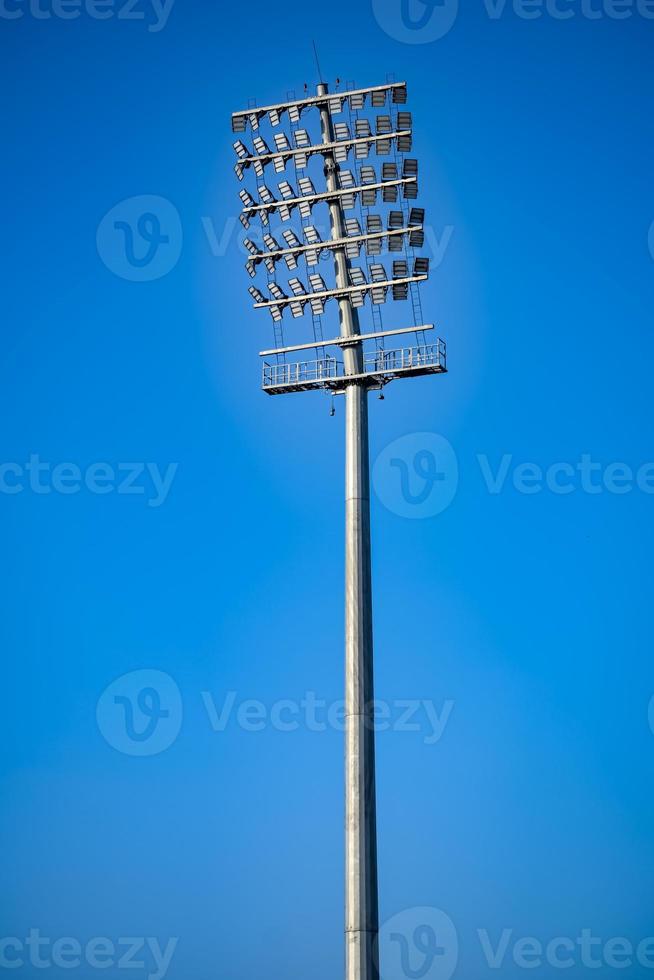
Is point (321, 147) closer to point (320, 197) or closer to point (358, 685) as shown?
point (320, 197)

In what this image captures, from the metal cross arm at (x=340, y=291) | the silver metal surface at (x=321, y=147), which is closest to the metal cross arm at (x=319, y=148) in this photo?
the silver metal surface at (x=321, y=147)

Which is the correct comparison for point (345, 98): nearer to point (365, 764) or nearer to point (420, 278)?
point (420, 278)

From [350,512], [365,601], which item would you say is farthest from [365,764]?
[350,512]

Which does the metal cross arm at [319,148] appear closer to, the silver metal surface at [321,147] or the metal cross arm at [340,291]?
the silver metal surface at [321,147]

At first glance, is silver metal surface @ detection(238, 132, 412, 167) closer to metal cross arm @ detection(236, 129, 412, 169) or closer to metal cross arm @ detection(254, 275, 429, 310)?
metal cross arm @ detection(236, 129, 412, 169)

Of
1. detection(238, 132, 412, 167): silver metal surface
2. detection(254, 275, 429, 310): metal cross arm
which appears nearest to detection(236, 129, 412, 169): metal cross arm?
detection(238, 132, 412, 167): silver metal surface

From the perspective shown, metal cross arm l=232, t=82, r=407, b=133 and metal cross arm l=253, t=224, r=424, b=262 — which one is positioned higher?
metal cross arm l=232, t=82, r=407, b=133

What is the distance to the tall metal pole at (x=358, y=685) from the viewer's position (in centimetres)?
3192

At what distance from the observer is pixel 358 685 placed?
111 ft

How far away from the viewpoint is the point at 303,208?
39438 millimetres

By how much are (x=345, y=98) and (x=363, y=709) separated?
1871 centimetres

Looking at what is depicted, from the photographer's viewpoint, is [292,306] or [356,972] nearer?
[356,972]

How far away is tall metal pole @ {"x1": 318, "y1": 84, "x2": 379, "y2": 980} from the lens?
3192 centimetres

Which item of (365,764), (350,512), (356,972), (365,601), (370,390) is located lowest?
(356,972)
